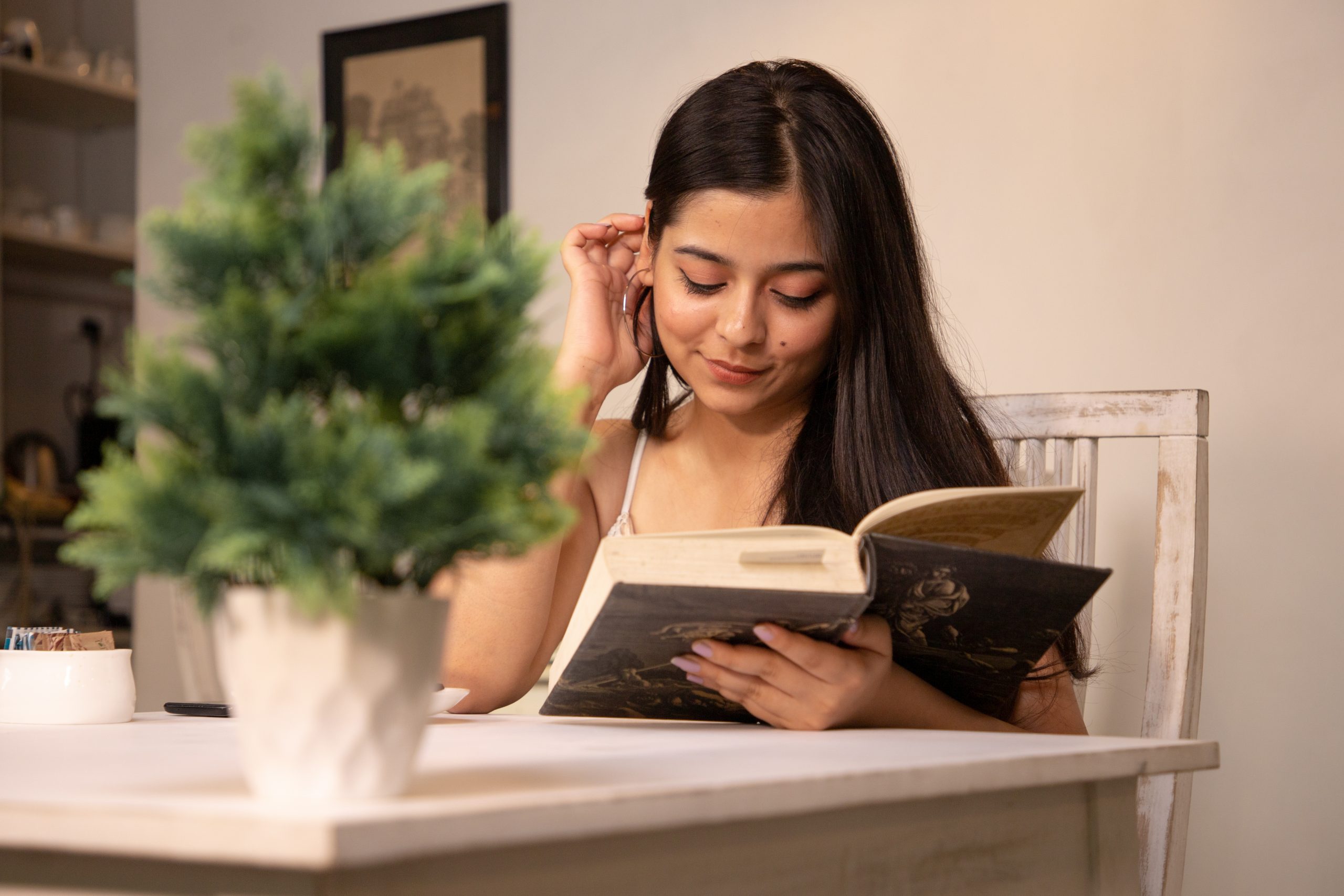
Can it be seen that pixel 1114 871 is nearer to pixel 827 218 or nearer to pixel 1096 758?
pixel 1096 758

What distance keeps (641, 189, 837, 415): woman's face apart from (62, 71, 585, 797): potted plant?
0.83 m

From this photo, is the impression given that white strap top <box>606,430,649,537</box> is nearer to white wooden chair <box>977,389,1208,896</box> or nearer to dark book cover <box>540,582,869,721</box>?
white wooden chair <box>977,389,1208,896</box>

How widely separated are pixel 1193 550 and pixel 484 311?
1018 mm

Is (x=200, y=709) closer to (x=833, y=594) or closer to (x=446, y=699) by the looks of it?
(x=446, y=699)

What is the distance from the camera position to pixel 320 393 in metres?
0.41

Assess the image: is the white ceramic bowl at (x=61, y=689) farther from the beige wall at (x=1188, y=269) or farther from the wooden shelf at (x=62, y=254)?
the wooden shelf at (x=62, y=254)

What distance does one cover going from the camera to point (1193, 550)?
127 centimetres

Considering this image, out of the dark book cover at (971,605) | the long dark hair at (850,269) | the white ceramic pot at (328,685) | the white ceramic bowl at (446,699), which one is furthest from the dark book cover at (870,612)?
the long dark hair at (850,269)

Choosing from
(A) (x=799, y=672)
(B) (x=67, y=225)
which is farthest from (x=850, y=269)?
(B) (x=67, y=225)

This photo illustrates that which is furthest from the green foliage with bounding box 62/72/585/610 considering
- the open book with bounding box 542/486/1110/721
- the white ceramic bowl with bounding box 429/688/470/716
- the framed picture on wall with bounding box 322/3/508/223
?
the framed picture on wall with bounding box 322/3/508/223

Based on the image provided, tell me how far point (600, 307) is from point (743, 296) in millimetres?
272

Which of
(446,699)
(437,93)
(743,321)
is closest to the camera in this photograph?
(446,699)

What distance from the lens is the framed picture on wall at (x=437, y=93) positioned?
254 centimetres

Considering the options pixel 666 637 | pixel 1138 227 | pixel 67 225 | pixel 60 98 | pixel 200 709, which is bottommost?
pixel 200 709
